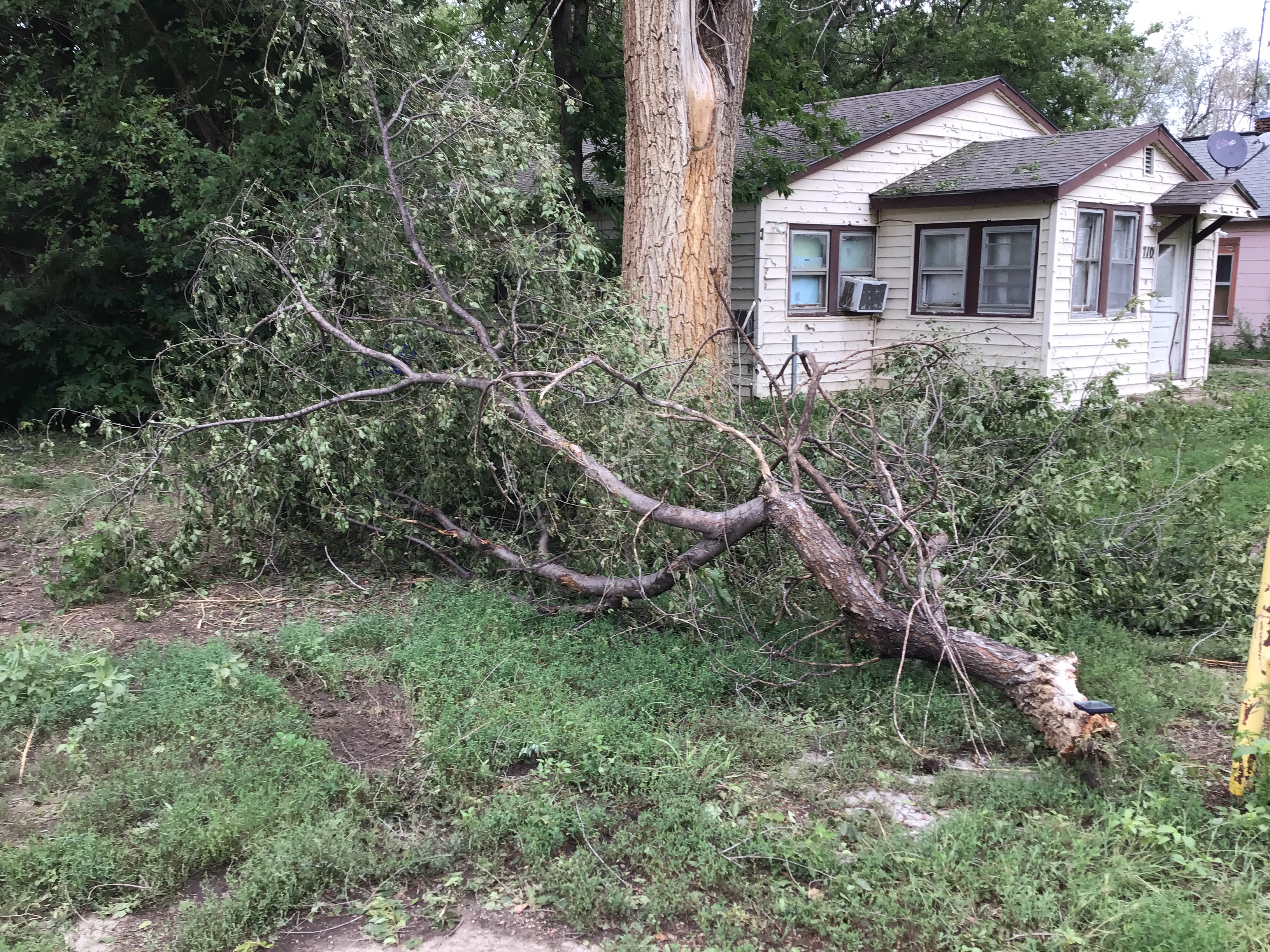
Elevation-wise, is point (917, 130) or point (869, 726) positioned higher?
point (917, 130)

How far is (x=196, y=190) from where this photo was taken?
905 cm

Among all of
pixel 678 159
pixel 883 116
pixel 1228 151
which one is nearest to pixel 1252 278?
pixel 1228 151

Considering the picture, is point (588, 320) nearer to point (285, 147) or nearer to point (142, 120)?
point (285, 147)

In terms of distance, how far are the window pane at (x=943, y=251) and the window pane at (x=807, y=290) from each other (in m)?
1.47

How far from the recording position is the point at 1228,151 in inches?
584

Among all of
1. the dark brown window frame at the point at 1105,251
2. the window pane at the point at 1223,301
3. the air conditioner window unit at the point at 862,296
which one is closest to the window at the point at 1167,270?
the dark brown window frame at the point at 1105,251

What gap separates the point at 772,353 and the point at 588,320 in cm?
698

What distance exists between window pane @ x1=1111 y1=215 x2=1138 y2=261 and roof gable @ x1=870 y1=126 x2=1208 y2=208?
898 mm

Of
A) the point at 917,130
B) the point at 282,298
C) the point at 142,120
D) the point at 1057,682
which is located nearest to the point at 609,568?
the point at 1057,682

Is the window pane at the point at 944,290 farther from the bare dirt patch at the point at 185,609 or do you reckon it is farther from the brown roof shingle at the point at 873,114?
the bare dirt patch at the point at 185,609

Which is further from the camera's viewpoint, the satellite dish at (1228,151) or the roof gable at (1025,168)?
the satellite dish at (1228,151)

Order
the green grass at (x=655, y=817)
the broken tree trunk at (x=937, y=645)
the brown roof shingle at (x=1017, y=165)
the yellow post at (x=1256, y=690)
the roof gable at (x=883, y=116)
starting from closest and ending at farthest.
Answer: the green grass at (x=655, y=817), the yellow post at (x=1256, y=690), the broken tree trunk at (x=937, y=645), the brown roof shingle at (x=1017, y=165), the roof gable at (x=883, y=116)

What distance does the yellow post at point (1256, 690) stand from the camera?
3344 millimetres

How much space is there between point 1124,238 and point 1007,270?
6.49ft
